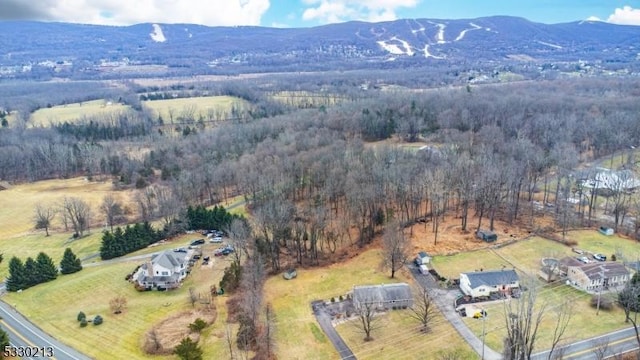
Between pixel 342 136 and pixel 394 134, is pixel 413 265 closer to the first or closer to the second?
pixel 342 136

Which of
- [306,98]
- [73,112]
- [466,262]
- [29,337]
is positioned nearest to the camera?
[29,337]

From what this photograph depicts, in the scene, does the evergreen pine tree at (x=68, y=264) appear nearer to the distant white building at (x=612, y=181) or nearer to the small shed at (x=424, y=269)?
the small shed at (x=424, y=269)

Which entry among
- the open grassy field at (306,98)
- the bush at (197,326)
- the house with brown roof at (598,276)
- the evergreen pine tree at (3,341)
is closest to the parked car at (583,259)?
the house with brown roof at (598,276)

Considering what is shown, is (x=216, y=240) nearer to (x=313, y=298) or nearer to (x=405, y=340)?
(x=313, y=298)

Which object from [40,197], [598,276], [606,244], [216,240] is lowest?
[40,197]

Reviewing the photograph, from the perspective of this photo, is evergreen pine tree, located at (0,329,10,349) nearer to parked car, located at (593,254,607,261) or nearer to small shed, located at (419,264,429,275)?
small shed, located at (419,264,429,275)

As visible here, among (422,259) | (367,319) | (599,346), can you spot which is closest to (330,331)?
(367,319)

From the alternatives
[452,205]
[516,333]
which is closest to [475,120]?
[452,205]
